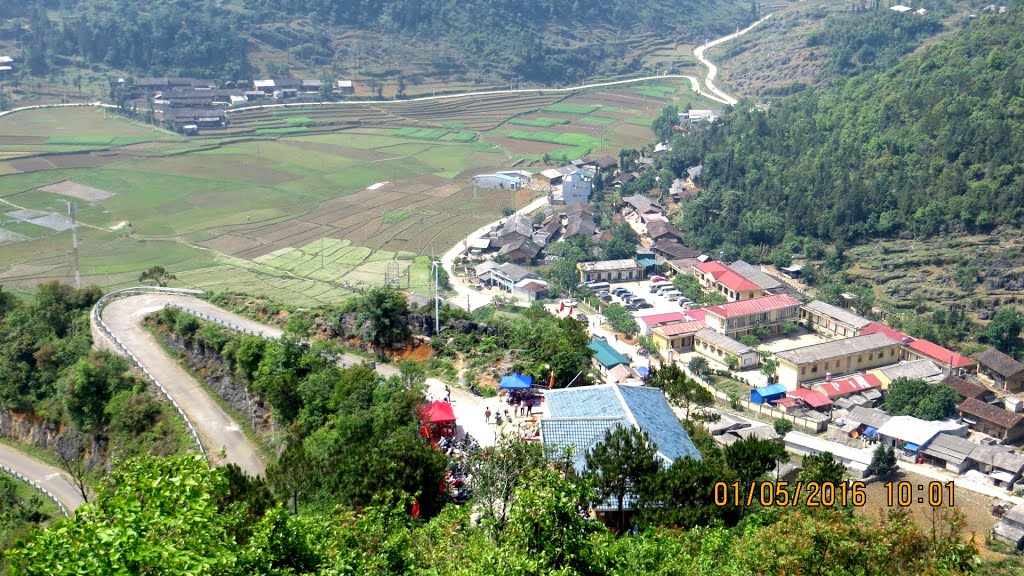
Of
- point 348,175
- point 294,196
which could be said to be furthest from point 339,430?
point 348,175

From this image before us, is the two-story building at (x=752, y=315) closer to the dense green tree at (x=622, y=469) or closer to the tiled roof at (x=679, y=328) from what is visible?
the tiled roof at (x=679, y=328)

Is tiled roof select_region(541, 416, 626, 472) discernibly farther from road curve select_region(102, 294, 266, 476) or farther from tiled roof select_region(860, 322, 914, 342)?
tiled roof select_region(860, 322, 914, 342)

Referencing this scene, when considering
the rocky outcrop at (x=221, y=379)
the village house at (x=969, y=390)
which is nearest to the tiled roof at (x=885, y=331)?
the village house at (x=969, y=390)

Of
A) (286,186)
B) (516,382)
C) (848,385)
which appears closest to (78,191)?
(286,186)

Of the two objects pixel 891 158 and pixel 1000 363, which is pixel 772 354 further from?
pixel 891 158

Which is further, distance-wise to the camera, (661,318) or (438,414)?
(661,318)
